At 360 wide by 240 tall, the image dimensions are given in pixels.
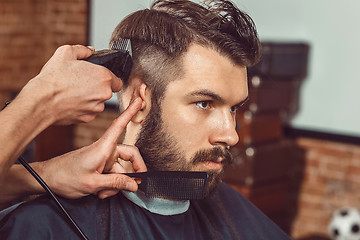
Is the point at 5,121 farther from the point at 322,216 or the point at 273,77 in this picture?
the point at 322,216

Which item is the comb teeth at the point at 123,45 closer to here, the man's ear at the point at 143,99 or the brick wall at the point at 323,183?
the man's ear at the point at 143,99

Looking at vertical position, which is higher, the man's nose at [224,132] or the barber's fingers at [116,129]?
the barber's fingers at [116,129]

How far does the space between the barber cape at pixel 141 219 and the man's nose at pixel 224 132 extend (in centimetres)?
25

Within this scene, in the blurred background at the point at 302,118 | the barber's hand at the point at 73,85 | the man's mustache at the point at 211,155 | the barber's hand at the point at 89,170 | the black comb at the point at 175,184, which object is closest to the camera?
the barber's hand at the point at 73,85

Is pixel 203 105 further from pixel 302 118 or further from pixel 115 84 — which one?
pixel 302 118

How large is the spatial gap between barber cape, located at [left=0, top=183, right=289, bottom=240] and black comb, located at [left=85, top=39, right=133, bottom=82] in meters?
0.37

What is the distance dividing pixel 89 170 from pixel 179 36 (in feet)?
1.67

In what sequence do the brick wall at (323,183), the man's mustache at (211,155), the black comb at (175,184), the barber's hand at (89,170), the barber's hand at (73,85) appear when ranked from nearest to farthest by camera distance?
the barber's hand at (73,85), the barber's hand at (89,170), the black comb at (175,184), the man's mustache at (211,155), the brick wall at (323,183)

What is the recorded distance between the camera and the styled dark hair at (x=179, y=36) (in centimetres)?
166

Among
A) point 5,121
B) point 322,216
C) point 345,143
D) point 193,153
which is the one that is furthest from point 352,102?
point 5,121

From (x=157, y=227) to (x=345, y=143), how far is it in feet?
9.03

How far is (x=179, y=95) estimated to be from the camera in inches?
64.9

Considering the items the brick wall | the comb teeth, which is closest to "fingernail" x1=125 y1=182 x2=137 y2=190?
the comb teeth

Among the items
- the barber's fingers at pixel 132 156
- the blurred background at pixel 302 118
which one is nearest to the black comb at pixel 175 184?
the barber's fingers at pixel 132 156
